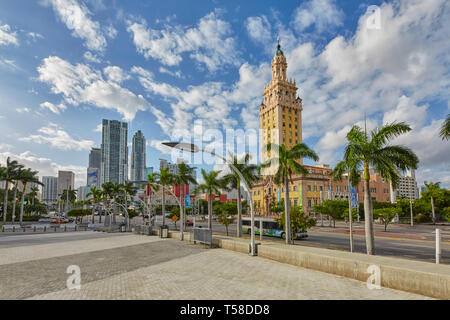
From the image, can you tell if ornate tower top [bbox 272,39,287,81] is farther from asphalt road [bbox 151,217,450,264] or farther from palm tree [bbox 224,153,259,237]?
asphalt road [bbox 151,217,450,264]

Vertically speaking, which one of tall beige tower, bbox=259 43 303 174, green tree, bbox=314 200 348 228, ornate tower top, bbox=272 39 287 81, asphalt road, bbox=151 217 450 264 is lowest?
asphalt road, bbox=151 217 450 264

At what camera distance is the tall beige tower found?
348ft

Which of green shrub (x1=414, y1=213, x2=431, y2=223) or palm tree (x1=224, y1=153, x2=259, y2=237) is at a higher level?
palm tree (x1=224, y1=153, x2=259, y2=237)

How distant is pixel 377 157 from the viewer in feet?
51.5

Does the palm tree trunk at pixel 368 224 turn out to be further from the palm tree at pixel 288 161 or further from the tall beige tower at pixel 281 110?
the tall beige tower at pixel 281 110

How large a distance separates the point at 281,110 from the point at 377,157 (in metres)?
94.4

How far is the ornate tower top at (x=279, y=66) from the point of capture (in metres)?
110

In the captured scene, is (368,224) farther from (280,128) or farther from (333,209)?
(280,128)

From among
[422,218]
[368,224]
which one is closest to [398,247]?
[368,224]

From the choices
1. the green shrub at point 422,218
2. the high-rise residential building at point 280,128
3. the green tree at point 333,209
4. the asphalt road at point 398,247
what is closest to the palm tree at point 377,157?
the asphalt road at point 398,247

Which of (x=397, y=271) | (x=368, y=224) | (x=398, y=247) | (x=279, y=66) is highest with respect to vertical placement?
(x=279, y=66)

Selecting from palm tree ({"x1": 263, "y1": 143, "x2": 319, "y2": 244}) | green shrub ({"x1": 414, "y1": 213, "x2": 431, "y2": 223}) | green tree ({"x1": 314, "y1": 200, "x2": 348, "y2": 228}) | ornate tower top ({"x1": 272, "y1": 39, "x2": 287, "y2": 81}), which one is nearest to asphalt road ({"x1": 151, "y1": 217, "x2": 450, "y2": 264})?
palm tree ({"x1": 263, "y1": 143, "x2": 319, "y2": 244})
